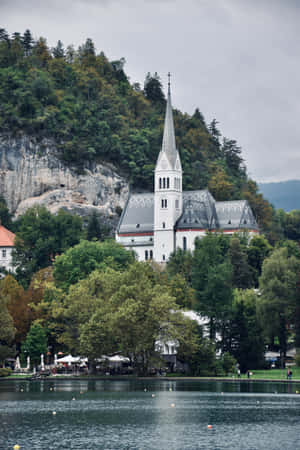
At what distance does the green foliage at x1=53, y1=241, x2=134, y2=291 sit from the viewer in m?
124

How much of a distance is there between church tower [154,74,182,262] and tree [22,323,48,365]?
228 feet

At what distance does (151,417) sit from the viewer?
5853cm

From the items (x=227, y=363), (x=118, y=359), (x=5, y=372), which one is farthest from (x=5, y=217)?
(x=227, y=363)

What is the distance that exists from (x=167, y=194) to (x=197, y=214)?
7.80 m

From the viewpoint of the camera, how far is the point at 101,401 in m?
68.6

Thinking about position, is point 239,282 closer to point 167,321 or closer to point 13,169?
point 167,321

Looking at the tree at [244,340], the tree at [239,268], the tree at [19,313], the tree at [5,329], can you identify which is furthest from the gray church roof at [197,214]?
the tree at [5,329]

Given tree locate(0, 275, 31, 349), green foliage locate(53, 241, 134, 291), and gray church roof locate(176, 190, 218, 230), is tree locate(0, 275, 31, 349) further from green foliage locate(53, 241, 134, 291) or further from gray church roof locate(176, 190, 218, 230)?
gray church roof locate(176, 190, 218, 230)

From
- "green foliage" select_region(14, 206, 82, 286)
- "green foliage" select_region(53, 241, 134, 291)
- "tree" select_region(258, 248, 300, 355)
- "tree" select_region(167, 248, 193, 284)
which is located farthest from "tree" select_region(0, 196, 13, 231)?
"tree" select_region(258, 248, 300, 355)

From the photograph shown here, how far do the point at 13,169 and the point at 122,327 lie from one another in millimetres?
98547

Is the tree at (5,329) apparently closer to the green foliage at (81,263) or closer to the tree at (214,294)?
the green foliage at (81,263)

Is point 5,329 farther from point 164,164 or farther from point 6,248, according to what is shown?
point 164,164

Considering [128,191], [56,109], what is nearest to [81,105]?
[56,109]

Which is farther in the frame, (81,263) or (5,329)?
(81,263)
